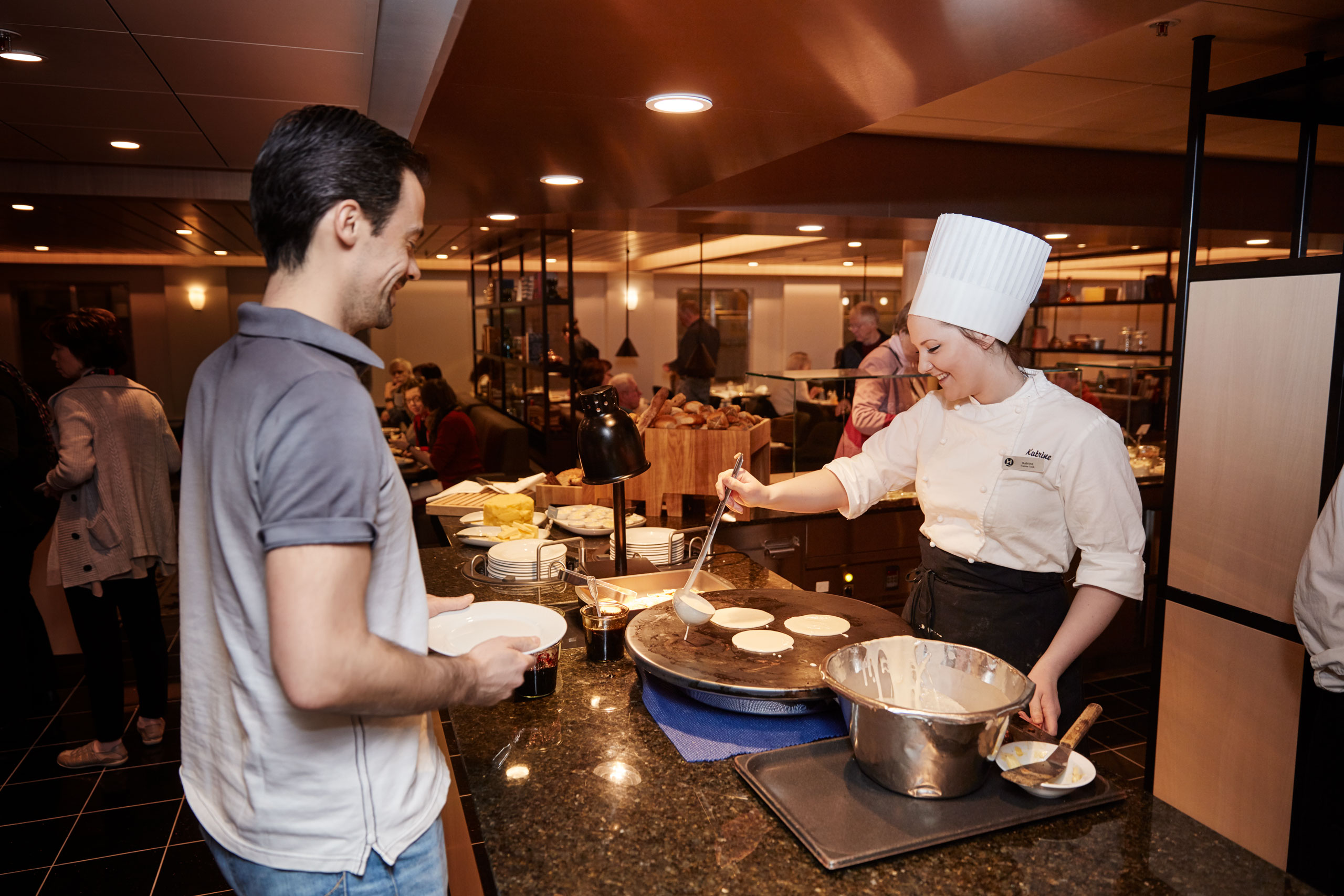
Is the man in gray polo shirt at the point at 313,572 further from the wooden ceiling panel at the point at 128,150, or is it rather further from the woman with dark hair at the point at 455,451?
the woman with dark hair at the point at 455,451

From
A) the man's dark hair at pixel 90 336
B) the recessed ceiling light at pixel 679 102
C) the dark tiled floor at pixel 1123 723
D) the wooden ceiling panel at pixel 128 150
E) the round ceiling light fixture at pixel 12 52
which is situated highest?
the wooden ceiling panel at pixel 128 150

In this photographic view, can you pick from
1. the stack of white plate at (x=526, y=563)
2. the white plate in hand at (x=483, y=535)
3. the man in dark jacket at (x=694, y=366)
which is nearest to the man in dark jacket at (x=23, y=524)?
the white plate in hand at (x=483, y=535)

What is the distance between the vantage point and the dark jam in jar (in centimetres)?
171

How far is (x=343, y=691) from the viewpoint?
84 cm

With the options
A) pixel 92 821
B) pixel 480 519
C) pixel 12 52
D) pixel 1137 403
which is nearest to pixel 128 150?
pixel 12 52

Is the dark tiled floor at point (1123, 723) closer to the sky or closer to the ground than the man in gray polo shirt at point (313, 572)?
closer to the ground

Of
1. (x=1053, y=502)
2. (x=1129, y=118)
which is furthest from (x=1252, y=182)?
(x=1053, y=502)

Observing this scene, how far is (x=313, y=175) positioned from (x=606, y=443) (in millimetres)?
1084

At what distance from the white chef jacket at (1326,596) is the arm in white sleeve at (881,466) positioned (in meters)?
0.83

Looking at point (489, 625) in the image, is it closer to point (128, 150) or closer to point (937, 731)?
point (937, 731)

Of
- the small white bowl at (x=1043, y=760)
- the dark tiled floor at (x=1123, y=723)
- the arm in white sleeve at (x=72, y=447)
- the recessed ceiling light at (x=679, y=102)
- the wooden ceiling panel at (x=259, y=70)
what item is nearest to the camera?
the small white bowl at (x=1043, y=760)

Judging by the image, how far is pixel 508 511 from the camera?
2730 mm

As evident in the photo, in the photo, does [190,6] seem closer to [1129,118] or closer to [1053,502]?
[1053,502]

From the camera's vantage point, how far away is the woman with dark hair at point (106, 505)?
2980 millimetres
